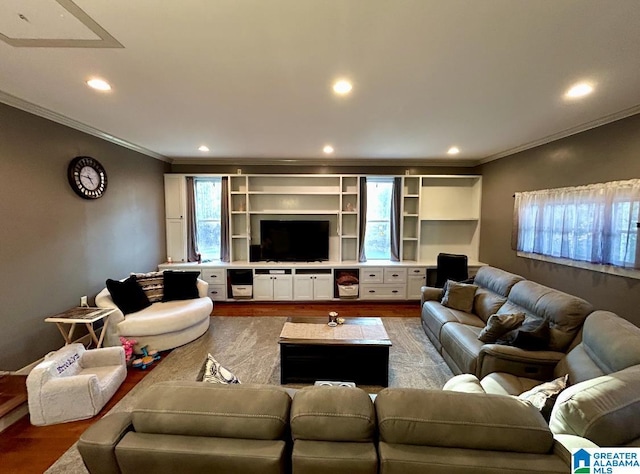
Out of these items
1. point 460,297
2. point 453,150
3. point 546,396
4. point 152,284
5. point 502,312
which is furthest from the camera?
point 453,150

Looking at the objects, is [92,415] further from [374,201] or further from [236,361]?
[374,201]

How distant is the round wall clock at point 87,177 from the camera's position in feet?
10.6

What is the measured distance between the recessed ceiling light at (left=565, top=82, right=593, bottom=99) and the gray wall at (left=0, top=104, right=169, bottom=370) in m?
4.91

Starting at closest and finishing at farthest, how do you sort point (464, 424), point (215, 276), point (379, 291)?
point (464, 424) → point (215, 276) → point (379, 291)

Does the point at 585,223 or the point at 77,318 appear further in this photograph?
the point at 585,223

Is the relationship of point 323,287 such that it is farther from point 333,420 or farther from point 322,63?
point 333,420

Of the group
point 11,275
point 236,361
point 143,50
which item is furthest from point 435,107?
point 11,275

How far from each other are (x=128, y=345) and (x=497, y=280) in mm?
4388

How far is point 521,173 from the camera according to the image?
432cm

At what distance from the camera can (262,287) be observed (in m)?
5.16

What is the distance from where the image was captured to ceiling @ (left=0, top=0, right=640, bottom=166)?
1.45 metres

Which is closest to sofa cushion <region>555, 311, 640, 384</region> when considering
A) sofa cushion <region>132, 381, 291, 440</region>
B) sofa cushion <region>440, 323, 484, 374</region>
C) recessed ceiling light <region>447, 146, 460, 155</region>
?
sofa cushion <region>440, 323, 484, 374</region>

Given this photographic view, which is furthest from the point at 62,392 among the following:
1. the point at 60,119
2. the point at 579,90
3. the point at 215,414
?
the point at 579,90

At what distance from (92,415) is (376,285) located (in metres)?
4.16
